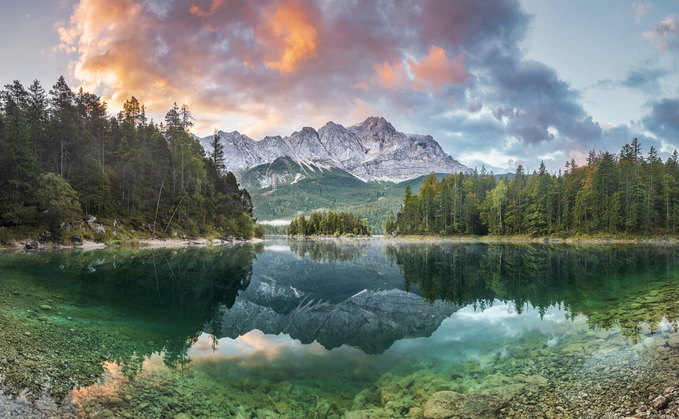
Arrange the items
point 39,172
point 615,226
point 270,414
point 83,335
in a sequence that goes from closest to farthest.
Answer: point 270,414 → point 83,335 → point 39,172 → point 615,226

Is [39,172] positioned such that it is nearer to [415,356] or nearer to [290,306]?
[290,306]

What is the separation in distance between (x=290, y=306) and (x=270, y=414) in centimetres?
1085

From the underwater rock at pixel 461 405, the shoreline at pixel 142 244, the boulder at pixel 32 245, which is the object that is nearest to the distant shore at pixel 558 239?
the shoreline at pixel 142 244

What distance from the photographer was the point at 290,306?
17.5m

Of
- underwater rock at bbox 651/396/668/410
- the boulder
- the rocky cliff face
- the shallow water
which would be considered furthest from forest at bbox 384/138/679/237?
the boulder

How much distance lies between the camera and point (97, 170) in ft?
187

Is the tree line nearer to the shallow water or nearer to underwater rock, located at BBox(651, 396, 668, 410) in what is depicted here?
the shallow water

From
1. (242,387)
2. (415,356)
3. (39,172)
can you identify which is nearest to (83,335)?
(242,387)

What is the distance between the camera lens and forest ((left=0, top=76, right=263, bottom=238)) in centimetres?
4431

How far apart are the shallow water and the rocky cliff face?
0.11 metres

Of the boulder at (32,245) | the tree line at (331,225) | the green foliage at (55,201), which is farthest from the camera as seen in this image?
the tree line at (331,225)

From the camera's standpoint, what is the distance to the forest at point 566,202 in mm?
→ 75625

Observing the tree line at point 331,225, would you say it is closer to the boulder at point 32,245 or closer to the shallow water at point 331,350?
the boulder at point 32,245

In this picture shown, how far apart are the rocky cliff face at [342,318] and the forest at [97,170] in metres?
45.8
